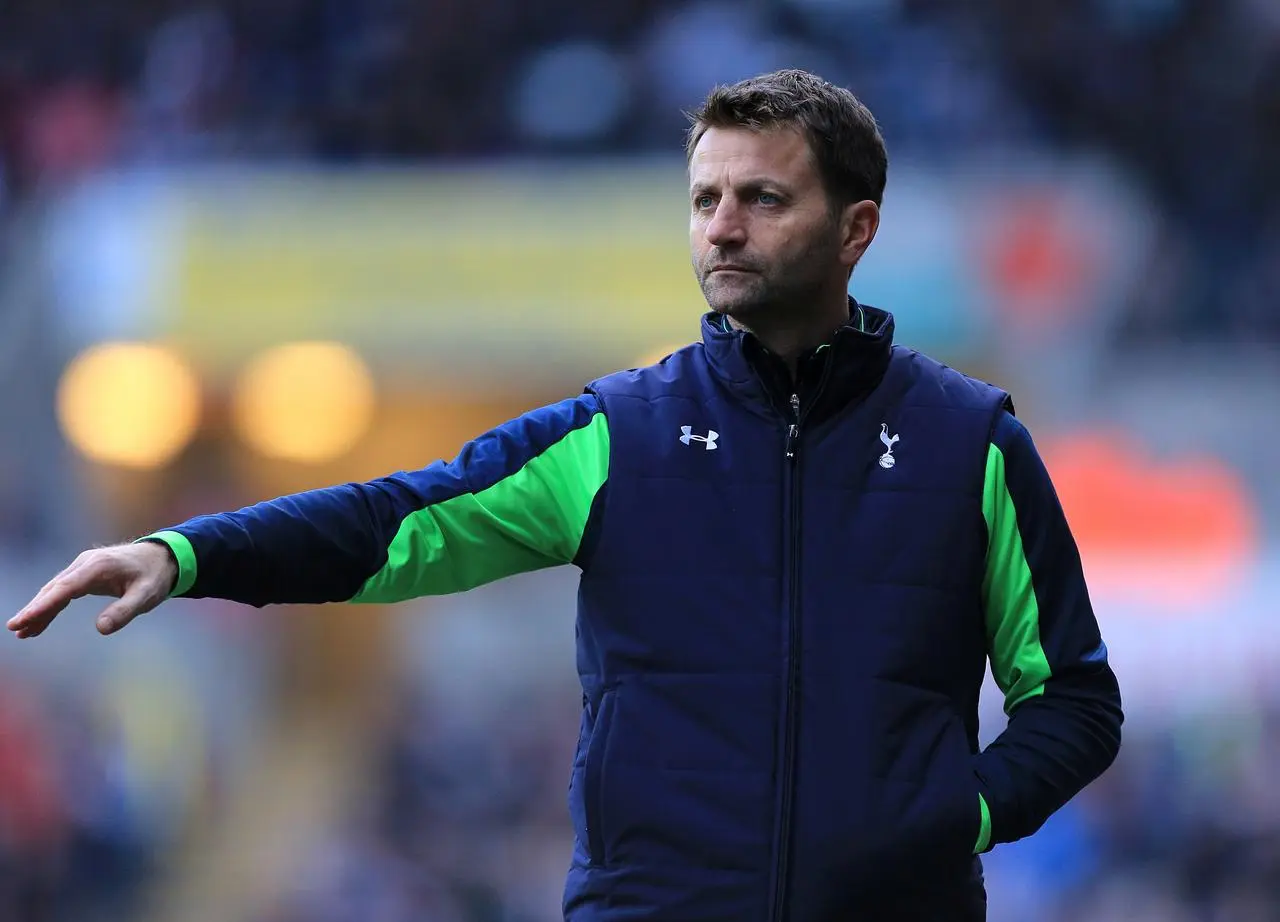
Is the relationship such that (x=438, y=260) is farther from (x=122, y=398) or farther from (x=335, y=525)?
(x=335, y=525)

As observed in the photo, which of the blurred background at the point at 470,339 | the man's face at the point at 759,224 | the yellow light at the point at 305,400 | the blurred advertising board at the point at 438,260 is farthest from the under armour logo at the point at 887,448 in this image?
the yellow light at the point at 305,400

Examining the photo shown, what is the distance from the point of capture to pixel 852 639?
8.02 ft

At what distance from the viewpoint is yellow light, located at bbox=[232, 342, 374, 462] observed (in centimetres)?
1200

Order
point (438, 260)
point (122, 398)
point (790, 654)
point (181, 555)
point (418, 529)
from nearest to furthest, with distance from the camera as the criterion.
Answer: point (181, 555) < point (790, 654) < point (418, 529) < point (438, 260) < point (122, 398)

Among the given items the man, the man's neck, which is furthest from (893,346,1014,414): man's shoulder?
the man's neck

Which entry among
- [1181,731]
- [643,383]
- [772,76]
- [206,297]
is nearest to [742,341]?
[643,383]

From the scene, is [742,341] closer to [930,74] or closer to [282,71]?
[930,74]

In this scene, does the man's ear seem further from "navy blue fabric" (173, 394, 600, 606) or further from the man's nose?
"navy blue fabric" (173, 394, 600, 606)

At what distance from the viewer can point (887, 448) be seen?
2576mm

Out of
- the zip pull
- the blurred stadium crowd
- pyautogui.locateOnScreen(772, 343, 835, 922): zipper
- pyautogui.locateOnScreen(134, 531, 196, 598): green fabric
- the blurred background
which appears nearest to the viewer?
pyautogui.locateOnScreen(134, 531, 196, 598): green fabric

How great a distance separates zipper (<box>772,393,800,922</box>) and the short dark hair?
350mm

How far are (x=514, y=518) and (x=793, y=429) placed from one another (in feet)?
1.31

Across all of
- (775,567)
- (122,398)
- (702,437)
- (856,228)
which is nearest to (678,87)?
(122,398)

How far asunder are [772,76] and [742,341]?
0.39m
